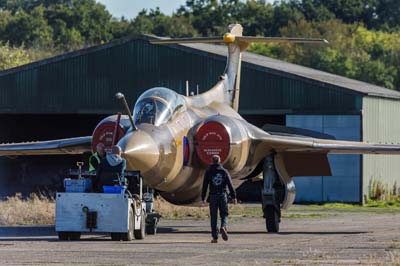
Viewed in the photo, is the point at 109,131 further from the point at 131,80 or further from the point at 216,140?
the point at 131,80

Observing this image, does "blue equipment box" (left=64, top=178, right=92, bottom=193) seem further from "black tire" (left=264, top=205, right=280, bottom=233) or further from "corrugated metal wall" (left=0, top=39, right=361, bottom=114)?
"corrugated metal wall" (left=0, top=39, right=361, bottom=114)

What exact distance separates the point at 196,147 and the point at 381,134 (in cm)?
2105

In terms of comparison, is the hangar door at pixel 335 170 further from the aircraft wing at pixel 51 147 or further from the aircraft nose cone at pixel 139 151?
the aircraft nose cone at pixel 139 151

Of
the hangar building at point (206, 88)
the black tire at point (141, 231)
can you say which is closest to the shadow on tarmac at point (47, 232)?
the black tire at point (141, 231)

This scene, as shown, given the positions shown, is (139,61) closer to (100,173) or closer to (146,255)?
(100,173)

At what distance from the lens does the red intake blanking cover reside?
75.7 feet

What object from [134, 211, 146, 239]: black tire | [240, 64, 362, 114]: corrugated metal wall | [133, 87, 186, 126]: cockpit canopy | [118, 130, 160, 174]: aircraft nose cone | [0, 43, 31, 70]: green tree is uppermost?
[0, 43, 31, 70]: green tree

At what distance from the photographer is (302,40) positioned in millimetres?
27875

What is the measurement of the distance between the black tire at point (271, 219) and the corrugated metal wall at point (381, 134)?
1612cm

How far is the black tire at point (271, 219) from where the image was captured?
24.1m

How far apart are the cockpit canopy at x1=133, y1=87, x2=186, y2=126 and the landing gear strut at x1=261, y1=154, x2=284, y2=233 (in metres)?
3.26

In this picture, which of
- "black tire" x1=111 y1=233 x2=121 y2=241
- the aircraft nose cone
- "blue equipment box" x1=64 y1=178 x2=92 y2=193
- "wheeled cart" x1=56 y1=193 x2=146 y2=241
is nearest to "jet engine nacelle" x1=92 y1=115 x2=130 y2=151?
the aircraft nose cone

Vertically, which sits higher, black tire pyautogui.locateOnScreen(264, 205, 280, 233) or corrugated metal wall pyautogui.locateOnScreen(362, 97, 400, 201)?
corrugated metal wall pyautogui.locateOnScreen(362, 97, 400, 201)

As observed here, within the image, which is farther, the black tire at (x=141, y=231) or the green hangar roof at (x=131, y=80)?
the green hangar roof at (x=131, y=80)
